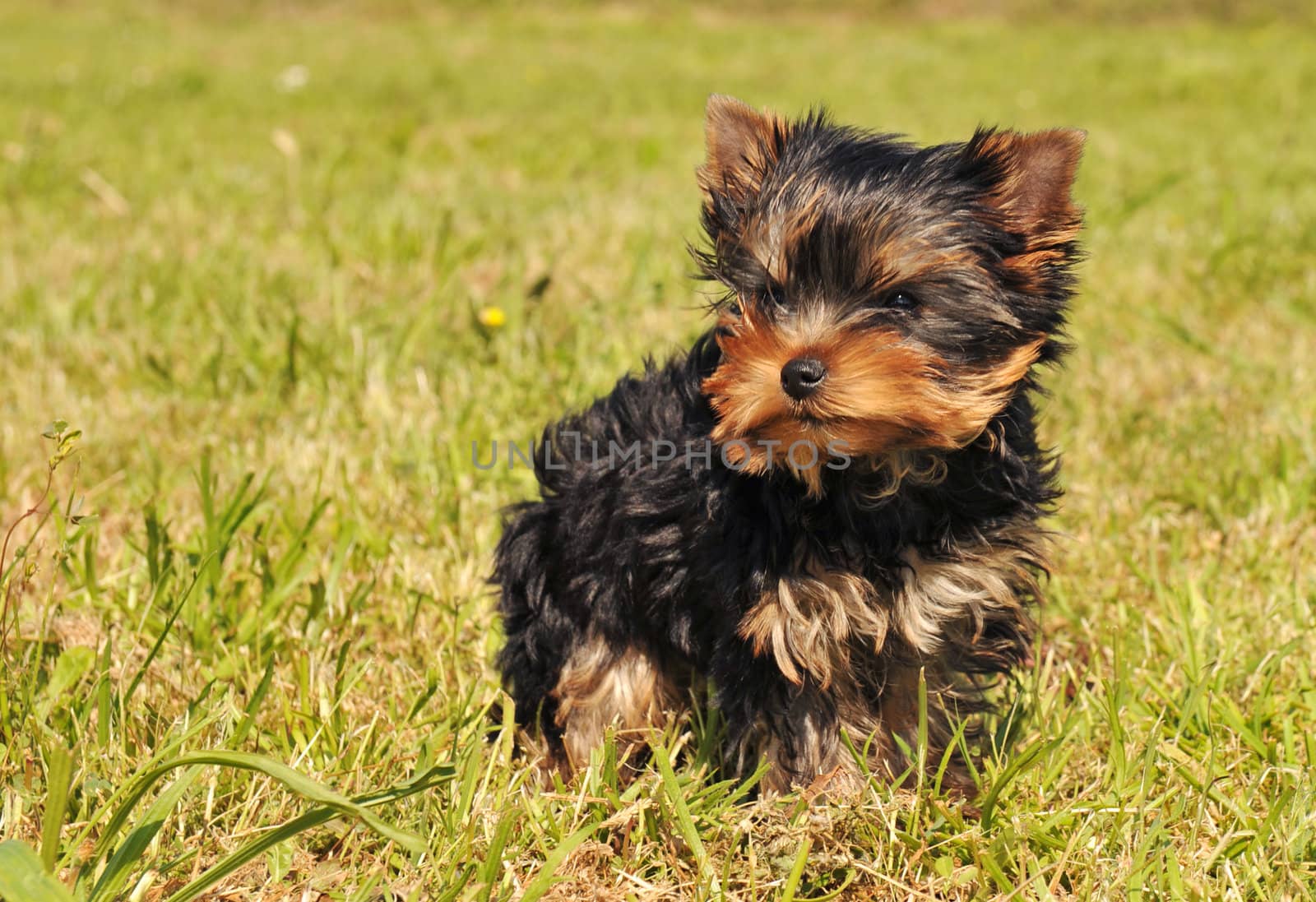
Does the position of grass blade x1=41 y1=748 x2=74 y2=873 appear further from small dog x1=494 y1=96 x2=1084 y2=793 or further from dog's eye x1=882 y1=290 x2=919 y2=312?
dog's eye x1=882 y1=290 x2=919 y2=312

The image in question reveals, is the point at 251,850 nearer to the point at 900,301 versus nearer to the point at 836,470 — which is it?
the point at 836,470

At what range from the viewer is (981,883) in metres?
2.42

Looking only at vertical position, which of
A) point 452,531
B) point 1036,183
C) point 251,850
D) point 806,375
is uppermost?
point 1036,183

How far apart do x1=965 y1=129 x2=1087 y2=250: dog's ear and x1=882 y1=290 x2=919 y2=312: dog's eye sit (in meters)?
0.28

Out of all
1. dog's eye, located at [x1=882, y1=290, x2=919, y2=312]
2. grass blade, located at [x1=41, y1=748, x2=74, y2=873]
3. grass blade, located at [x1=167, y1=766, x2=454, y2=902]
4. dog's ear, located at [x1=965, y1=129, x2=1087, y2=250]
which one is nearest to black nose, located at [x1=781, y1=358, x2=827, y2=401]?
dog's eye, located at [x1=882, y1=290, x2=919, y2=312]

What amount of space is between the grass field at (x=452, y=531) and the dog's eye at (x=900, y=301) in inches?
28.0

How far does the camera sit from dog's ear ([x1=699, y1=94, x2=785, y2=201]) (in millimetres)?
2672

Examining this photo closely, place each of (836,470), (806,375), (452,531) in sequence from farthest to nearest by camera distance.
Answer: (452,531) < (836,470) < (806,375)

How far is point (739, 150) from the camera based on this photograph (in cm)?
270

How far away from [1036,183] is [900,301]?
395 mm

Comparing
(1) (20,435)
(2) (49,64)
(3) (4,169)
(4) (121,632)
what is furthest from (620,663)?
(2) (49,64)

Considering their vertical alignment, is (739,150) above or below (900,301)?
above

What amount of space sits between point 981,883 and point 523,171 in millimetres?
7157

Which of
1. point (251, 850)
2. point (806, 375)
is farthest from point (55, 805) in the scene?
point (806, 375)
